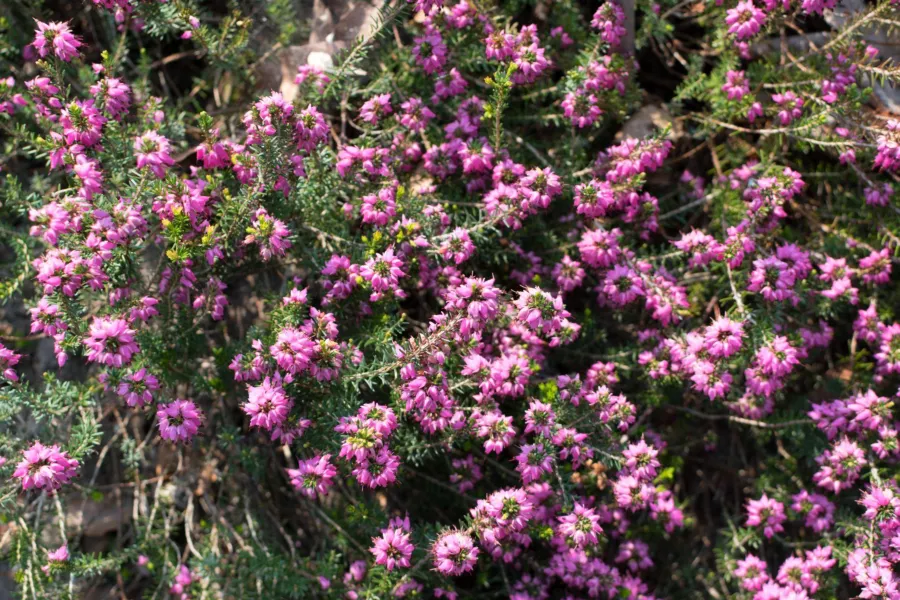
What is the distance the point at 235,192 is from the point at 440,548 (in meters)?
2.64

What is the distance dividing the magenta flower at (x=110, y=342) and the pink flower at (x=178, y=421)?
371mm

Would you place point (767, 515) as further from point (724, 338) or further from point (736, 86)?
point (736, 86)

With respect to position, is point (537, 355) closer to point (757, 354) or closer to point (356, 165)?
point (757, 354)

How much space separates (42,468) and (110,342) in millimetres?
828

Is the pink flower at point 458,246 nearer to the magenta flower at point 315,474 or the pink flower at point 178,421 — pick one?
the magenta flower at point 315,474

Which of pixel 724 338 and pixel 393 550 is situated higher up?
pixel 724 338

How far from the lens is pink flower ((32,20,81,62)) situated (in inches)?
166

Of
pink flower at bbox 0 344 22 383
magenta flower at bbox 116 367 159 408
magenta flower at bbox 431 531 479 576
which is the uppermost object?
pink flower at bbox 0 344 22 383

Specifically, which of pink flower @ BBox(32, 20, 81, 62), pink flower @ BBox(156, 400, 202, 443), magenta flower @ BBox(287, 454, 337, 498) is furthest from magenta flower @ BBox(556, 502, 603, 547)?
pink flower @ BBox(32, 20, 81, 62)

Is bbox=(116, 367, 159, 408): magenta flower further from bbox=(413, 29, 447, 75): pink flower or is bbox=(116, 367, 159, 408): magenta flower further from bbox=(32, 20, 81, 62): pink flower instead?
bbox=(413, 29, 447, 75): pink flower

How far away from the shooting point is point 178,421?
410cm

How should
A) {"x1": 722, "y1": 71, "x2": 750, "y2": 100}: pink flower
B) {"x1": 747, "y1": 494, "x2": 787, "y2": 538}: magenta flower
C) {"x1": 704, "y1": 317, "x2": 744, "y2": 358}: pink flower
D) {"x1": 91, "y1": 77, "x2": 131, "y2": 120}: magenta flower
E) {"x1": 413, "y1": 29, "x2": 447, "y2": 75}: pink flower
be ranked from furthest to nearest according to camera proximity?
{"x1": 722, "y1": 71, "x2": 750, "y2": 100}: pink flower < {"x1": 747, "y1": 494, "x2": 787, "y2": 538}: magenta flower < {"x1": 413, "y1": 29, "x2": 447, "y2": 75}: pink flower < {"x1": 704, "y1": 317, "x2": 744, "y2": 358}: pink flower < {"x1": 91, "y1": 77, "x2": 131, "y2": 120}: magenta flower

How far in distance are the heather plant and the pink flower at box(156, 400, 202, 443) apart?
0.04m

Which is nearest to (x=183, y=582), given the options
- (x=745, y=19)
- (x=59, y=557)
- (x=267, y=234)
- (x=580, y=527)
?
(x=59, y=557)
